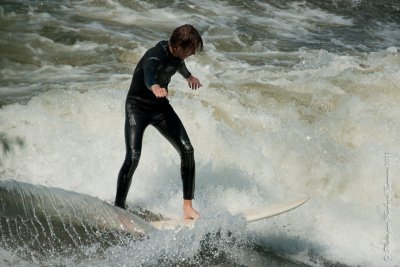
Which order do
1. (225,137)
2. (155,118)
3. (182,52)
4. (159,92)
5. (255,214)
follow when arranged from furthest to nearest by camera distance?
(225,137) → (255,214) → (155,118) → (182,52) → (159,92)

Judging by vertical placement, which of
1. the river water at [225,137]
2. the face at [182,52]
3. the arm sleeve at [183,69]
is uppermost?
the face at [182,52]

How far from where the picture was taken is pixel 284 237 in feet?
20.0

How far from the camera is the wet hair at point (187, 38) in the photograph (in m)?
4.91

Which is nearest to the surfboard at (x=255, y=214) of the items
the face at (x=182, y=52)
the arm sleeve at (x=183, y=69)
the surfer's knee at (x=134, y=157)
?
the surfer's knee at (x=134, y=157)

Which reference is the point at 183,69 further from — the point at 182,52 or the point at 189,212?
the point at 189,212

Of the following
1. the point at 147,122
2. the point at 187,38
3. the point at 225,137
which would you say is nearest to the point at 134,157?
the point at 147,122

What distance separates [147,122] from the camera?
552cm

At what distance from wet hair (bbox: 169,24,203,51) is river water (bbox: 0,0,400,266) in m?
1.37

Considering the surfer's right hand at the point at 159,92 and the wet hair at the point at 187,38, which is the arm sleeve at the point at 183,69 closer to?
the wet hair at the point at 187,38

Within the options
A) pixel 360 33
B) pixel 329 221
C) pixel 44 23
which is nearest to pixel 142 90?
pixel 329 221

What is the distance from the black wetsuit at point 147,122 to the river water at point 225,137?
0.49 meters

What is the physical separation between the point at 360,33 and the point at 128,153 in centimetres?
1025

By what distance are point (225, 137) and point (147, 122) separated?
239 cm

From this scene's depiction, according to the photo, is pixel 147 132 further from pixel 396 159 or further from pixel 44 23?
pixel 44 23
